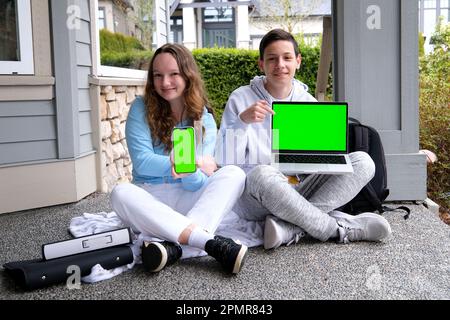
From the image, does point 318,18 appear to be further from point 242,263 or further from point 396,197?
point 242,263

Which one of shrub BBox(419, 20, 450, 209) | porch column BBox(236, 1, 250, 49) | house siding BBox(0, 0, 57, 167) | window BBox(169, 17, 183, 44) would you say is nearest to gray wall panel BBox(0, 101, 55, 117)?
house siding BBox(0, 0, 57, 167)

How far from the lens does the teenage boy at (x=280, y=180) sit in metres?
2.32

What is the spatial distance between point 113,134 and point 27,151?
1.17m

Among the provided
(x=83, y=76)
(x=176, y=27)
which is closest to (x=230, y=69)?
(x=83, y=76)

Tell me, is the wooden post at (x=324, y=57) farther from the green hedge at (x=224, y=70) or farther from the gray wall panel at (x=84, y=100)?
the green hedge at (x=224, y=70)

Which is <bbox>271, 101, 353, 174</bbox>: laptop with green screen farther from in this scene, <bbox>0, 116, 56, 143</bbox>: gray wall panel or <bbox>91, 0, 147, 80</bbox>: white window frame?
<bbox>0, 116, 56, 143</bbox>: gray wall panel

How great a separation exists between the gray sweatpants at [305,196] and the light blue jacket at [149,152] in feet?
0.76

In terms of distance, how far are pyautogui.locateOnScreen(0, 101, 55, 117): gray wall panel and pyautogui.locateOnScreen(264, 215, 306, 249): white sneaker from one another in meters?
1.84

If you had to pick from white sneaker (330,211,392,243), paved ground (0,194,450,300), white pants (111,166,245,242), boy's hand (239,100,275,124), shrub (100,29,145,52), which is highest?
shrub (100,29,145,52)

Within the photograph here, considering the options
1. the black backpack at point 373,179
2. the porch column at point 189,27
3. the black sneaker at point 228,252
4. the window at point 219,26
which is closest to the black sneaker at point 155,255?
the black sneaker at point 228,252

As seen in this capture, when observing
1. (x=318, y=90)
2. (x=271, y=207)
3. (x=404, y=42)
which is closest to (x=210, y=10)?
(x=318, y=90)

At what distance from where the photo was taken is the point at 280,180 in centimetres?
230

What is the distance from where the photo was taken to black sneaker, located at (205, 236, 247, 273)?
79.2 inches

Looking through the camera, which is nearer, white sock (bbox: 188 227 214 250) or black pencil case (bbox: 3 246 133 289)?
black pencil case (bbox: 3 246 133 289)
